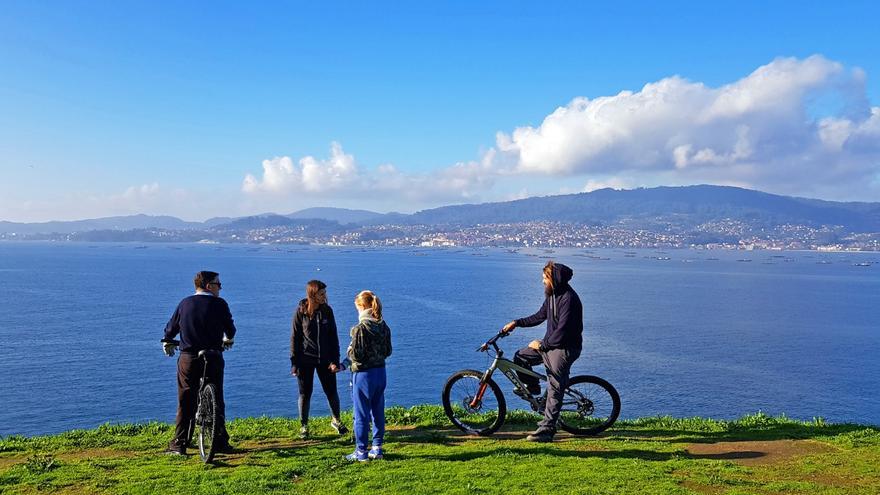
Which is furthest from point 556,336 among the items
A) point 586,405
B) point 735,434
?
point 735,434

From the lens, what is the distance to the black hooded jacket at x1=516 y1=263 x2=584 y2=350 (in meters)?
9.49

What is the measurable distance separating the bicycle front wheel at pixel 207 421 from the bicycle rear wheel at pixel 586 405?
17.5 feet

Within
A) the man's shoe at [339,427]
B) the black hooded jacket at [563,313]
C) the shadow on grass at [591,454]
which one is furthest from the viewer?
the man's shoe at [339,427]

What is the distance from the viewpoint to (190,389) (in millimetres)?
9336

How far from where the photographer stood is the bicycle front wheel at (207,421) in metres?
8.64

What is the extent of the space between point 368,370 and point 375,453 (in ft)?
3.72

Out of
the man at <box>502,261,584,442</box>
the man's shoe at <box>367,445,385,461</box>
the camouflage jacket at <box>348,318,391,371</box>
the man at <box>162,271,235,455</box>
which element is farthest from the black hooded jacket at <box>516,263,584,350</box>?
the man at <box>162,271,235,455</box>

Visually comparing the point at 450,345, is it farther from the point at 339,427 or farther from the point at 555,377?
the point at 555,377

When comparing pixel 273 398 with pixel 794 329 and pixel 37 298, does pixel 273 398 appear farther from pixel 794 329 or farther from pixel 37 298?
pixel 37 298

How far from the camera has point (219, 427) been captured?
8.82 meters

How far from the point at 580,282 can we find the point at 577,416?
417 ft

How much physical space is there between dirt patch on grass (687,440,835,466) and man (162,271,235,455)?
6.86 metres

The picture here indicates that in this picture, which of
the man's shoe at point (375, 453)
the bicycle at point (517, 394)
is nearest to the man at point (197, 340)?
the man's shoe at point (375, 453)

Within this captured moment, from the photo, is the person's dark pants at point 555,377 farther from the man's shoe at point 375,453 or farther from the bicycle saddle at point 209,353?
the bicycle saddle at point 209,353
